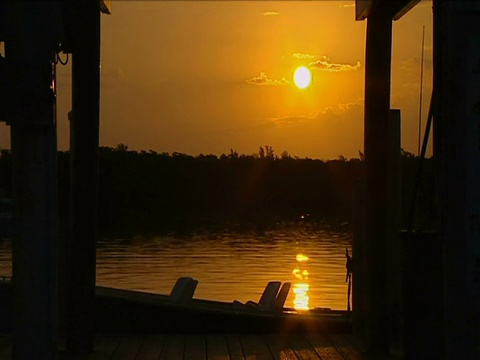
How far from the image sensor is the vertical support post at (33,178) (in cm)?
486

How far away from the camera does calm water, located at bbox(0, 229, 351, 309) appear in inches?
849

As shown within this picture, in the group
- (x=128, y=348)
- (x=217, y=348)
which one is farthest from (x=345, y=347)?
(x=128, y=348)

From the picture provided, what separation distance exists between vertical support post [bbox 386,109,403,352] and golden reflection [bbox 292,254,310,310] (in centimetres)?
772

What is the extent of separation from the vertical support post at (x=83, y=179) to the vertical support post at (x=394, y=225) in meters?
2.38

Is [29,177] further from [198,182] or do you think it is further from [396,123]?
[198,182]

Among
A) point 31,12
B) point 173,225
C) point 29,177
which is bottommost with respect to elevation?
point 173,225

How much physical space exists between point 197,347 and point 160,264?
2068 centimetres

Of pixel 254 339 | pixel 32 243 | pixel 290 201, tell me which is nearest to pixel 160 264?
pixel 254 339

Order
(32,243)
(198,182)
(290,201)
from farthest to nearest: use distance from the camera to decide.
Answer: (290,201) → (198,182) → (32,243)

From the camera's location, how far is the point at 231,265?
2750cm

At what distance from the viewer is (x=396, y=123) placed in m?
8.01

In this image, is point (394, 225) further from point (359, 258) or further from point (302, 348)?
point (302, 348)

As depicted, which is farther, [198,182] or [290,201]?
[290,201]

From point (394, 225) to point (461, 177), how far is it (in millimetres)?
3247
